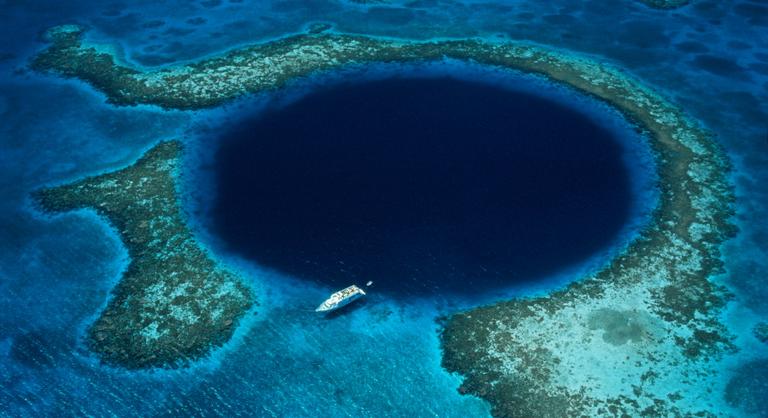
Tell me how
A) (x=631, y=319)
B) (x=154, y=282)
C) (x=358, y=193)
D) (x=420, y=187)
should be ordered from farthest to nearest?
1. (x=420, y=187)
2. (x=358, y=193)
3. (x=154, y=282)
4. (x=631, y=319)

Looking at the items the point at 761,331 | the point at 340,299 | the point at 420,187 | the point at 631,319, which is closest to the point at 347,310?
the point at 340,299

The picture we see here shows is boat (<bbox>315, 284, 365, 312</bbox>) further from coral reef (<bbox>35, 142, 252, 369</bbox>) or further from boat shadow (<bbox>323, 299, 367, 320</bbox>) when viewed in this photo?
coral reef (<bbox>35, 142, 252, 369</bbox>)

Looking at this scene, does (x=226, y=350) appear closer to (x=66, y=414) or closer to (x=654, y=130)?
(x=66, y=414)

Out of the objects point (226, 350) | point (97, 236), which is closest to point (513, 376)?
point (226, 350)

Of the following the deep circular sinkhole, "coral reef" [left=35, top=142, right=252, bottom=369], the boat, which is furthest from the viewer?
the deep circular sinkhole

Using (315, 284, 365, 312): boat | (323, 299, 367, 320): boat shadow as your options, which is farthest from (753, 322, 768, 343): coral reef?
(315, 284, 365, 312): boat

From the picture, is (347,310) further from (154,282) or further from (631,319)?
(631,319)
